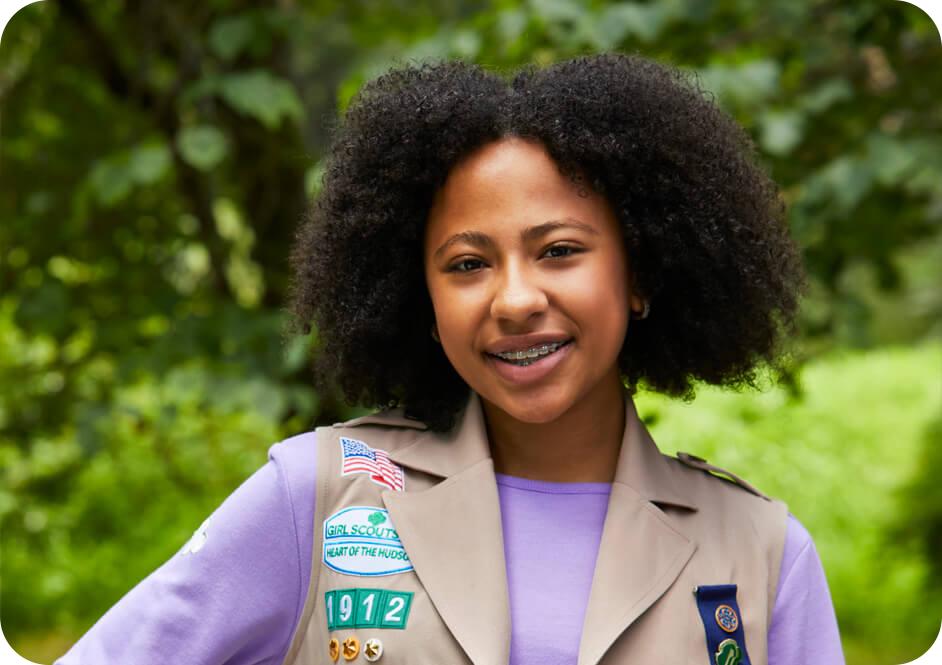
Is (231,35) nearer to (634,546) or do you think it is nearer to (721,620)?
(634,546)

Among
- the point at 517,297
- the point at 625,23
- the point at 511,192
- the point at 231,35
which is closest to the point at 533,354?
the point at 517,297

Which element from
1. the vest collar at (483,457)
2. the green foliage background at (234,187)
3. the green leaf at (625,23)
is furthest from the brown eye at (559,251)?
the green leaf at (625,23)

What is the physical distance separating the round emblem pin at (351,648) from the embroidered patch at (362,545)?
3.7 inches

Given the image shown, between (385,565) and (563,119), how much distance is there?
2.40 ft

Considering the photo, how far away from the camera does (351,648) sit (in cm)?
170

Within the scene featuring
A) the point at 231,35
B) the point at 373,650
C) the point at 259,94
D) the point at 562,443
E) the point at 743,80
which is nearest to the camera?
the point at 373,650

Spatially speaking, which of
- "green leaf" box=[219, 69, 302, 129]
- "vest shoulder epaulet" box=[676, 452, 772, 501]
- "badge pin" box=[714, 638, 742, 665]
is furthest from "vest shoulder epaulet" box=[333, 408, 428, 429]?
"green leaf" box=[219, 69, 302, 129]

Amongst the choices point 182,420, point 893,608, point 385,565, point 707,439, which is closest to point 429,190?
point 385,565

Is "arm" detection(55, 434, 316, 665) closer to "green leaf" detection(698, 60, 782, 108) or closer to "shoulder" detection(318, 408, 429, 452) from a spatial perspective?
"shoulder" detection(318, 408, 429, 452)

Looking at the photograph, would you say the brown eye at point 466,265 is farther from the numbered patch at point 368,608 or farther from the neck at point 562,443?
the numbered patch at point 368,608

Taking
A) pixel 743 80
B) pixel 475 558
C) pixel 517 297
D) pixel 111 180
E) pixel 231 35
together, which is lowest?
pixel 475 558

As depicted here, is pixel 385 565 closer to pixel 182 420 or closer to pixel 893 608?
pixel 182 420

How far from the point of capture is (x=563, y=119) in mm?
1852

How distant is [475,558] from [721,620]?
0.38m
